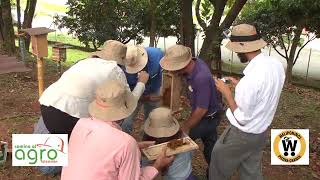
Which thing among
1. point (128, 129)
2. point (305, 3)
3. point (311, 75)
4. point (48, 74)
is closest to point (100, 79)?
point (128, 129)

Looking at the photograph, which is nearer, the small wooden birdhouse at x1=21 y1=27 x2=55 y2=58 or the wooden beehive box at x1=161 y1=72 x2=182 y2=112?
the wooden beehive box at x1=161 y1=72 x2=182 y2=112

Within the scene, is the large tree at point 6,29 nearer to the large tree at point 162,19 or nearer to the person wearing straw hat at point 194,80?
the large tree at point 162,19

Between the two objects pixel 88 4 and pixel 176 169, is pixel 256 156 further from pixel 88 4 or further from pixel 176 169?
pixel 88 4

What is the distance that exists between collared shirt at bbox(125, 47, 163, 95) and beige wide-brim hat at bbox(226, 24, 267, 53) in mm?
1112

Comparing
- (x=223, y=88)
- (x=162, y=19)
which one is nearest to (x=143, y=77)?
(x=223, y=88)

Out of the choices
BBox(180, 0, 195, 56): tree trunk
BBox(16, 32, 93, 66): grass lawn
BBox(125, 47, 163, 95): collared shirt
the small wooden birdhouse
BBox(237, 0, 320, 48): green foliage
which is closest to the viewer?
BBox(125, 47, 163, 95): collared shirt

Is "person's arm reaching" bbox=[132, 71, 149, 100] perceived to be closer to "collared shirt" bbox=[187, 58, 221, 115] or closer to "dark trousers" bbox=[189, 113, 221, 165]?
"collared shirt" bbox=[187, 58, 221, 115]

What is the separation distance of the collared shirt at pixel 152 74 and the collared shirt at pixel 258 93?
1.26m

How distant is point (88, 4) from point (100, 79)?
7.86 metres

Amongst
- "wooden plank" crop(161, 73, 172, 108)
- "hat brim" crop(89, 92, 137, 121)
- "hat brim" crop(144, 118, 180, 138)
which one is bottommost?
"hat brim" crop(144, 118, 180, 138)

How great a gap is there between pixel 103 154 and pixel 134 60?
1.67 m

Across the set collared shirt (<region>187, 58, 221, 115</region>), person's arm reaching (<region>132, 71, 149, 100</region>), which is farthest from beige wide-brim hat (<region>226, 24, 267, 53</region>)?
person's arm reaching (<region>132, 71, 149, 100</region>)

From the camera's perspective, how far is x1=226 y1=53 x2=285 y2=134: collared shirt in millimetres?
2883

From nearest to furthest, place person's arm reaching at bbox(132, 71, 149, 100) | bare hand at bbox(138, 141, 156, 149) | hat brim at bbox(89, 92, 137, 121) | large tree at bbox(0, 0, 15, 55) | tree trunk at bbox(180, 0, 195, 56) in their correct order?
hat brim at bbox(89, 92, 137, 121)
bare hand at bbox(138, 141, 156, 149)
person's arm reaching at bbox(132, 71, 149, 100)
tree trunk at bbox(180, 0, 195, 56)
large tree at bbox(0, 0, 15, 55)
